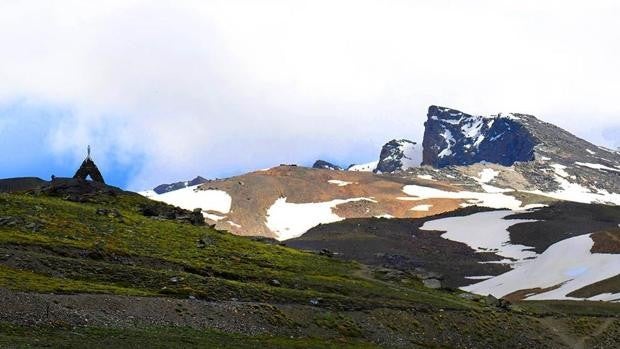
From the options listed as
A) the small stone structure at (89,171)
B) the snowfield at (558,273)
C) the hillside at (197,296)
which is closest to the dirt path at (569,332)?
the hillside at (197,296)

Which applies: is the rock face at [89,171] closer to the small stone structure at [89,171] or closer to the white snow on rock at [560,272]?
the small stone structure at [89,171]

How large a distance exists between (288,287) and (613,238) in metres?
124

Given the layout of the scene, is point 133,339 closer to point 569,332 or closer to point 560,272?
Result: point 569,332

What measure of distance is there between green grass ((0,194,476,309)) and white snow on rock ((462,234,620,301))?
52.5 metres

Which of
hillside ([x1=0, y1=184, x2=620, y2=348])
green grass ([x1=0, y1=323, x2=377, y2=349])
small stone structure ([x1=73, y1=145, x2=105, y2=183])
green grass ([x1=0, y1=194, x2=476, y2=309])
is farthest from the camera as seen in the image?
small stone structure ([x1=73, y1=145, x2=105, y2=183])

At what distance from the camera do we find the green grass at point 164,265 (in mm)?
63622

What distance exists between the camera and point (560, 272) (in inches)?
6486

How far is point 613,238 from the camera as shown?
180250 mm

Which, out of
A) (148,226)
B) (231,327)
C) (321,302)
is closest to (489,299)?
(321,302)

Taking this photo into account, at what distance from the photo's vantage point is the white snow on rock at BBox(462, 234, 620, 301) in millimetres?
144750

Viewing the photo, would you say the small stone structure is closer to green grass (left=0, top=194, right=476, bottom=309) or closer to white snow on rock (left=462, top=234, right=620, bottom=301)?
green grass (left=0, top=194, right=476, bottom=309)

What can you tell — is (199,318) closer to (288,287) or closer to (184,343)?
(184,343)

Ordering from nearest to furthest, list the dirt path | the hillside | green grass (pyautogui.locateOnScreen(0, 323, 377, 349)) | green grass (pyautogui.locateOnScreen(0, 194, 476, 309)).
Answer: green grass (pyautogui.locateOnScreen(0, 323, 377, 349)) < the hillside < green grass (pyautogui.locateOnScreen(0, 194, 476, 309)) < the dirt path

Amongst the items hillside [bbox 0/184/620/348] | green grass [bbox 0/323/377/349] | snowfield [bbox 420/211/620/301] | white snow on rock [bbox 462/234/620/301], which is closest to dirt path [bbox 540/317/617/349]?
hillside [bbox 0/184/620/348]
